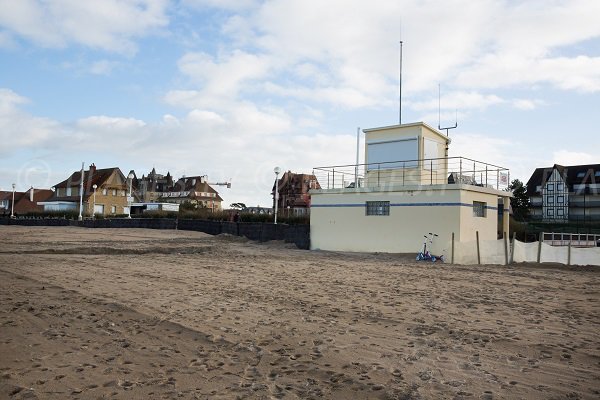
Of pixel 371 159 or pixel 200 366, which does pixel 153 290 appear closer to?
pixel 200 366

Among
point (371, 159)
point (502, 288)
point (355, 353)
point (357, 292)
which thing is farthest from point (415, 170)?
point (355, 353)

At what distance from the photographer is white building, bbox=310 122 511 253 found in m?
21.0

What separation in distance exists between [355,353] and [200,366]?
1.82 m

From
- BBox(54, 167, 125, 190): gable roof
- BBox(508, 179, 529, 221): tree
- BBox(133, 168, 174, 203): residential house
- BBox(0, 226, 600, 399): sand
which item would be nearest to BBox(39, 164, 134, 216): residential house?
BBox(54, 167, 125, 190): gable roof

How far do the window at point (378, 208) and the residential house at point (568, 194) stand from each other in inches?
2314

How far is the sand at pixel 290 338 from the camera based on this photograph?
452cm

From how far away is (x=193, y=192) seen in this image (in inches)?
3447

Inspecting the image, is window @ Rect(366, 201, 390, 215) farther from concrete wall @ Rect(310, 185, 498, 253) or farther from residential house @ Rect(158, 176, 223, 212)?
residential house @ Rect(158, 176, 223, 212)

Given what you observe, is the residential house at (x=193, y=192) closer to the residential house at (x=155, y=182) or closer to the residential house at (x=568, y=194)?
the residential house at (x=155, y=182)

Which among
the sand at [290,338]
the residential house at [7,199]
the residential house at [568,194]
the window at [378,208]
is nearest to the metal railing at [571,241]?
the window at [378,208]

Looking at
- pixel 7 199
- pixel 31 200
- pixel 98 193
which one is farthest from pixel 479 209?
pixel 7 199

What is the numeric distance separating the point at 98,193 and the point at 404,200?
57640mm

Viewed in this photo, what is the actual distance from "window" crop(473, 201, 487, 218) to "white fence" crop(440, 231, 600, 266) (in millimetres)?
3149

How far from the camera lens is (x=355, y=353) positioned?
5.61 m
